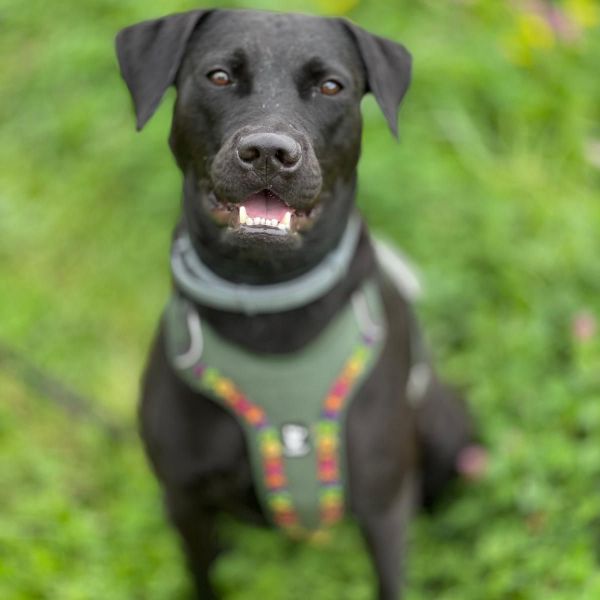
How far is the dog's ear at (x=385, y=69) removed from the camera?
2.45 m

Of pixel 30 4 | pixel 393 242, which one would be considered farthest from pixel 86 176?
pixel 393 242

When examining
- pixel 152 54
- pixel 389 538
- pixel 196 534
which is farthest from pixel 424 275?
pixel 152 54

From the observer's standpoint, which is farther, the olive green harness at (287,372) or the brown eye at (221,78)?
the olive green harness at (287,372)

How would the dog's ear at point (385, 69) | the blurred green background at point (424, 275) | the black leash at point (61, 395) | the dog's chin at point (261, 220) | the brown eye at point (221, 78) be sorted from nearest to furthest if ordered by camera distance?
the dog's chin at point (261, 220) < the brown eye at point (221, 78) < the dog's ear at point (385, 69) < the blurred green background at point (424, 275) < the black leash at point (61, 395)

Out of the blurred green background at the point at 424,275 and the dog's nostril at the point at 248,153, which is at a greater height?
the dog's nostril at the point at 248,153

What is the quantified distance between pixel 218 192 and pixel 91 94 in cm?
269

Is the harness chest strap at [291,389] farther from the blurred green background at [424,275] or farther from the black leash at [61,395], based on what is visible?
the black leash at [61,395]

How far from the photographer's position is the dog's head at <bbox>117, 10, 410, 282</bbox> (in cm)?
218

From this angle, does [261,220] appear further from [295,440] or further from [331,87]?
[295,440]

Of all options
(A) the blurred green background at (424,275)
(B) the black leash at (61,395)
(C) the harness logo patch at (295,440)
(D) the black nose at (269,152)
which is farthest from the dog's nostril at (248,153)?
(B) the black leash at (61,395)

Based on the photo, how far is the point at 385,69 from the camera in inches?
97.7

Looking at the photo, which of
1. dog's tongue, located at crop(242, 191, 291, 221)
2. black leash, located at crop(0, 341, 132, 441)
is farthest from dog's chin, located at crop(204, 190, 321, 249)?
black leash, located at crop(0, 341, 132, 441)

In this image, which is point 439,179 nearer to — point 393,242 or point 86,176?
point 393,242

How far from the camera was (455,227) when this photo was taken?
406cm
